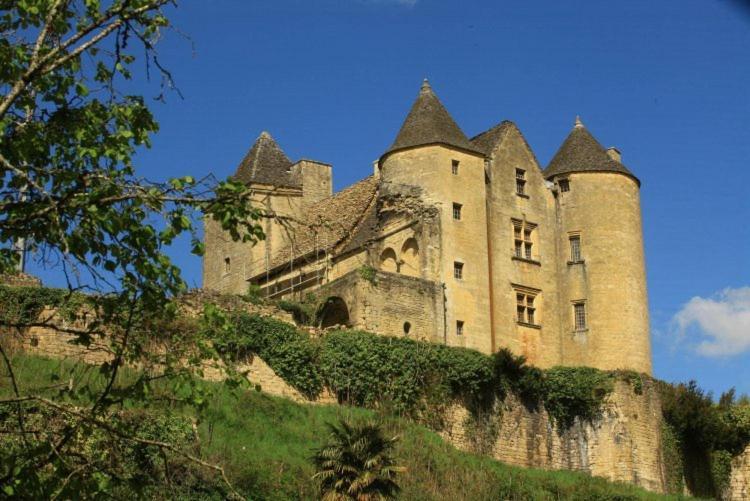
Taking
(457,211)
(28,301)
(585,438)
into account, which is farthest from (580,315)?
(28,301)

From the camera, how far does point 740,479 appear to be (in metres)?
38.6

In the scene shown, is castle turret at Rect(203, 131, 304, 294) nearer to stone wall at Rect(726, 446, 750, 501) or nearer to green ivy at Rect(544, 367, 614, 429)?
green ivy at Rect(544, 367, 614, 429)

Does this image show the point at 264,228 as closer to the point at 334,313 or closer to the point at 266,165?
the point at 266,165

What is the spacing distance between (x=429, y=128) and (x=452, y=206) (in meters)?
2.88

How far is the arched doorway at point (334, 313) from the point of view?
36562 millimetres

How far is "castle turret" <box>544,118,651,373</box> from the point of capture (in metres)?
38.8

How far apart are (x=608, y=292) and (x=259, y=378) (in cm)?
1286

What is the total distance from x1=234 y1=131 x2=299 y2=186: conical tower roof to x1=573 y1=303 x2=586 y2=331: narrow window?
40.7 ft

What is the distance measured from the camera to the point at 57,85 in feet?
43.9

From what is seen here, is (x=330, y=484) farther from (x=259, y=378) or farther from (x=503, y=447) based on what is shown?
(x=503, y=447)

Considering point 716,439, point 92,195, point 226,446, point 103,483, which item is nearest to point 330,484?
point 226,446

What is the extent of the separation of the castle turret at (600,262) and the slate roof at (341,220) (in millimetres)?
6393

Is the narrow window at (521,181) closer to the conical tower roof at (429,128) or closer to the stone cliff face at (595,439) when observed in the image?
the conical tower roof at (429,128)

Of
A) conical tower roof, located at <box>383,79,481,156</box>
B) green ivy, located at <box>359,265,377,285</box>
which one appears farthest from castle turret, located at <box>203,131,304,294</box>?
green ivy, located at <box>359,265,377,285</box>
